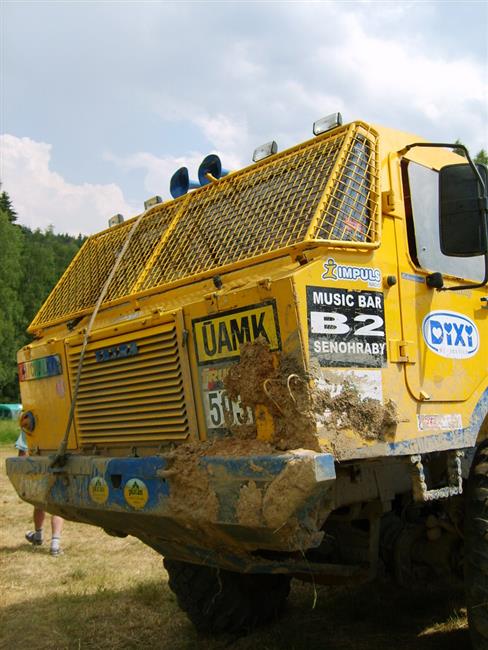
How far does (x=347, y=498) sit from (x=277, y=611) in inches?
79.8

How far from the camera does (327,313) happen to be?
3064mm

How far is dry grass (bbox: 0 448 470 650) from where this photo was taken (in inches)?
180

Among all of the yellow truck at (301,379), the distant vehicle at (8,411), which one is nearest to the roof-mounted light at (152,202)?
the yellow truck at (301,379)

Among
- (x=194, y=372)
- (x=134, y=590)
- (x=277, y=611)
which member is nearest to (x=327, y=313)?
(x=194, y=372)

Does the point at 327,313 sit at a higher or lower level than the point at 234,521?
higher

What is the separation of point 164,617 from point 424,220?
11.1ft

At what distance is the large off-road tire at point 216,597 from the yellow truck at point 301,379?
0.10m

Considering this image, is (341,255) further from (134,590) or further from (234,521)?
(134,590)

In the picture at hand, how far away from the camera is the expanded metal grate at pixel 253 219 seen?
133 inches

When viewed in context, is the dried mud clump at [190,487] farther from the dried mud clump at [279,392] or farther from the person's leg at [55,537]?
the person's leg at [55,537]

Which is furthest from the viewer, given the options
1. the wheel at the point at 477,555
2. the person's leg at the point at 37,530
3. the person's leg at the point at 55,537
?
the person's leg at the point at 37,530

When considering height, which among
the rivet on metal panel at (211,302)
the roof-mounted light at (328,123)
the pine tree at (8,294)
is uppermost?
the pine tree at (8,294)

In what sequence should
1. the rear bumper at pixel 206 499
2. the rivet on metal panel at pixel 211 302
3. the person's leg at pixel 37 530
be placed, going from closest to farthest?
the rear bumper at pixel 206 499 < the rivet on metal panel at pixel 211 302 < the person's leg at pixel 37 530

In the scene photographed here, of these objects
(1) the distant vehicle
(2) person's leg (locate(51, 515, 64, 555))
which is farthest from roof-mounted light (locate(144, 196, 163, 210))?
(1) the distant vehicle
